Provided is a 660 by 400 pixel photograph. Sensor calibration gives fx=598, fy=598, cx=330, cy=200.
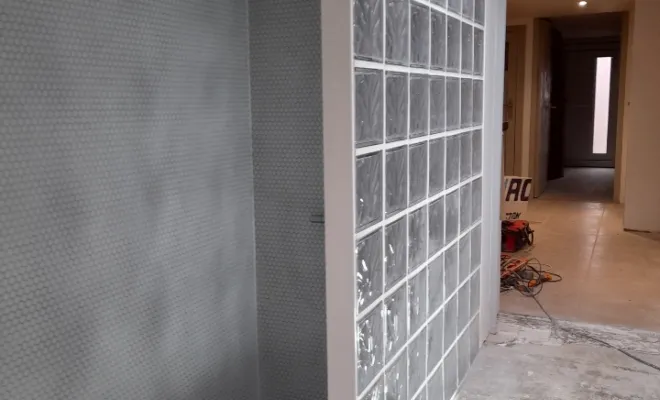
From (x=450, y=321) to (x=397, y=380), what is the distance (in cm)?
71

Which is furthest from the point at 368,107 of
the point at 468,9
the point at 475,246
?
the point at 475,246

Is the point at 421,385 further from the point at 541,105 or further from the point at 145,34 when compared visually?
the point at 541,105

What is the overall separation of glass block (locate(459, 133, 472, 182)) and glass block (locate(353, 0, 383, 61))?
1.10 m

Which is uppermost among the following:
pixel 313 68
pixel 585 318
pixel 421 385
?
pixel 313 68

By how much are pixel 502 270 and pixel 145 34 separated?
136 inches

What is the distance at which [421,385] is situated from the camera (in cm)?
225

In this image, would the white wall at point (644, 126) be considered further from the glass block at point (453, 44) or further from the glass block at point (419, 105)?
the glass block at point (419, 105)

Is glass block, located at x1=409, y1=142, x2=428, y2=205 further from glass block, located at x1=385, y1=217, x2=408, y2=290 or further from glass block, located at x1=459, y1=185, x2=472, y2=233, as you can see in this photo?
glass block, located at x1=459, y1=185, x2=472, y2=233

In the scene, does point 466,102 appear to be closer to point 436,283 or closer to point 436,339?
point 436,283

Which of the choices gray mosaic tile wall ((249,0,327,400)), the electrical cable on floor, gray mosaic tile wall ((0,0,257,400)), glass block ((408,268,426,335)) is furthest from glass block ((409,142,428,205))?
the electrical cable on floor

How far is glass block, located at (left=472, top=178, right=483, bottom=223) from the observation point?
2.98 metres

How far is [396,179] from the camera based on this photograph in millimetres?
1919

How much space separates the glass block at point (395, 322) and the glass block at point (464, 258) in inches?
30.8

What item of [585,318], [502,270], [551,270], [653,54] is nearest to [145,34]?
[585,318]
